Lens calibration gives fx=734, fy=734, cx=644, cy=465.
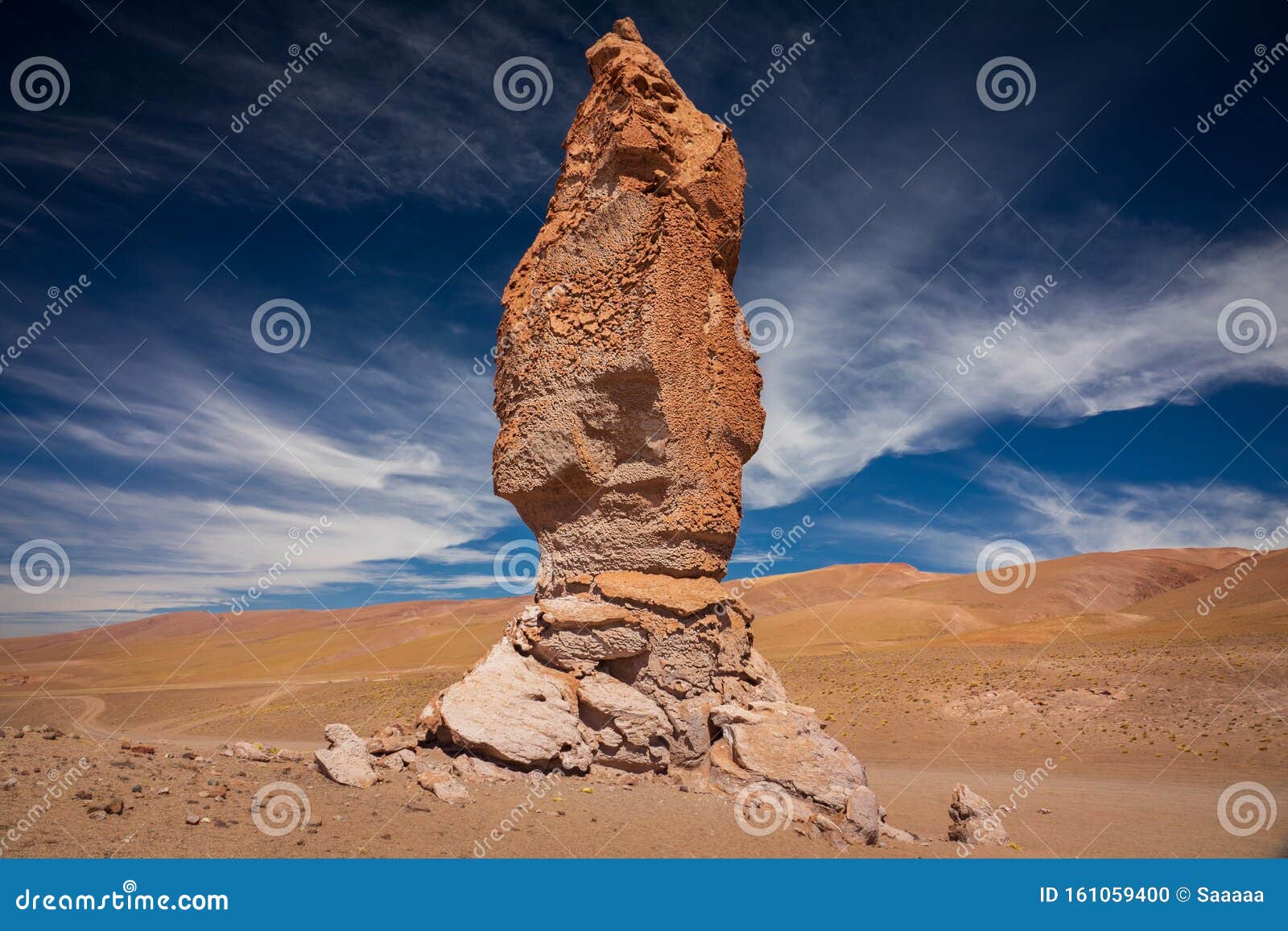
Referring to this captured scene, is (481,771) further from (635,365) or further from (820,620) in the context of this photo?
(820,620)

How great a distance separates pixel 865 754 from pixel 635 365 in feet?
39.5

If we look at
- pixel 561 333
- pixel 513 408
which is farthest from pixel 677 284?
pixel 513 408

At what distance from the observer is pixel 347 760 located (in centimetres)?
748

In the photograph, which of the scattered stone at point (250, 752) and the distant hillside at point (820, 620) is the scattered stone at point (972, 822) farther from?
the distant hillside at point (820, 620)

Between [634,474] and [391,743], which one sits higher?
[634,474]

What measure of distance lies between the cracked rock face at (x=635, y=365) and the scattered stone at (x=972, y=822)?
3854mm

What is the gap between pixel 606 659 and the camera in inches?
358

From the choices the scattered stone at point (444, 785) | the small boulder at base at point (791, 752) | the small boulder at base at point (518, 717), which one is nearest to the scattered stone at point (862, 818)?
the small boulder at base at point (791, 752)

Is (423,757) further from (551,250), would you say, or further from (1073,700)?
(1073,700)

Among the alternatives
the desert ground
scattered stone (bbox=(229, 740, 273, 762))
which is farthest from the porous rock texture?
scattered stone (bbox=(229, 740, 273, 762))

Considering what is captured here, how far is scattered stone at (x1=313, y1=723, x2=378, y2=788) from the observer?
727cm

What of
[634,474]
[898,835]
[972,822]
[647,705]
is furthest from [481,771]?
[972,822]

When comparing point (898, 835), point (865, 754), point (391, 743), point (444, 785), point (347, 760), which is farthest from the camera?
point (865, 754)

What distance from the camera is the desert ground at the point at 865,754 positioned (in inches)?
238
